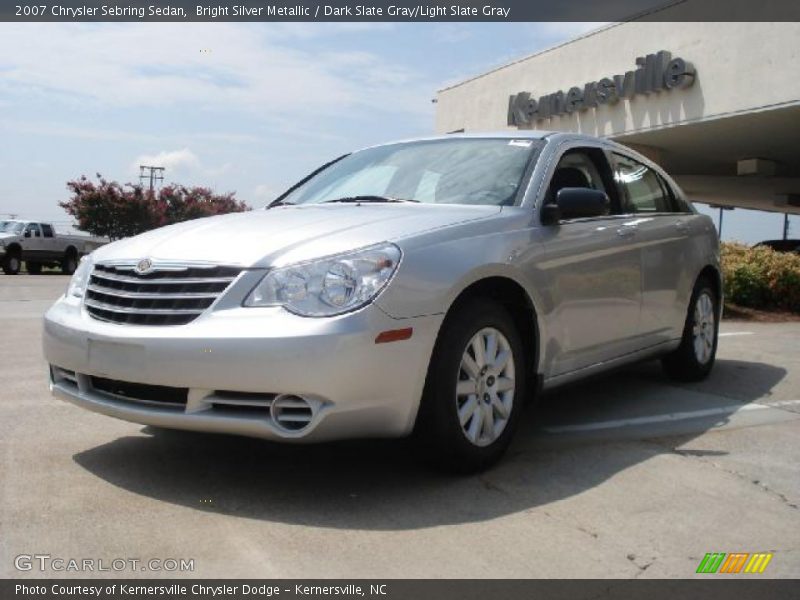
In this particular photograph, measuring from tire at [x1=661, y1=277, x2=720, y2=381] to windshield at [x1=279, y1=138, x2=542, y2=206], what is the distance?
2089 millimetres

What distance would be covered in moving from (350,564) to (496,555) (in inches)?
20.4

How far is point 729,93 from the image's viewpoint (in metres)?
17.1

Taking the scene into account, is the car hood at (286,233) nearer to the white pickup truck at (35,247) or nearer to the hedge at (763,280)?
the hedge at (763,280)

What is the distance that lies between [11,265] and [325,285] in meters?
25.3

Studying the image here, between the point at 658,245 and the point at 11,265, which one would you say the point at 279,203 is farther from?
the point at 11,265

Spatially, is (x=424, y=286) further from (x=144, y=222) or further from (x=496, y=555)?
(x=144, y=222)

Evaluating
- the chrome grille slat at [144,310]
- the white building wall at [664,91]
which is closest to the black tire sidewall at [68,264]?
the white building wall at [664,91]

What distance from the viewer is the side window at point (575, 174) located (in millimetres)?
4691

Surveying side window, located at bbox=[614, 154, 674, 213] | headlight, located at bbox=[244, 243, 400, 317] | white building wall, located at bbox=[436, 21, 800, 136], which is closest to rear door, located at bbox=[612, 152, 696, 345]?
side window, located at bbox=[614, 154, 674, 213]

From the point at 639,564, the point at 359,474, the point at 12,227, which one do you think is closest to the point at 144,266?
the point at 359,474

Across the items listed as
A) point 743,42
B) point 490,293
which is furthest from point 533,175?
point 743,42

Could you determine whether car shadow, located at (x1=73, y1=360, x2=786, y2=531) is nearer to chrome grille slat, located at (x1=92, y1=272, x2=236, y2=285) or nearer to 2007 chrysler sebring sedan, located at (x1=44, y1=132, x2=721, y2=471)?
2007 chrysler sebring sedan, located at (x1=44, y1=132, x2=721, y2=471)

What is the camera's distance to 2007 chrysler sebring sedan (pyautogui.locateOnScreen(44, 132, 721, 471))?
334 centimetres

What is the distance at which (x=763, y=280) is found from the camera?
12.6 meters
